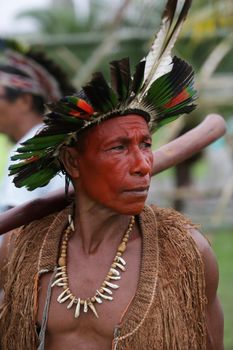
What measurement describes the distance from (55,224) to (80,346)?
51 centimetres

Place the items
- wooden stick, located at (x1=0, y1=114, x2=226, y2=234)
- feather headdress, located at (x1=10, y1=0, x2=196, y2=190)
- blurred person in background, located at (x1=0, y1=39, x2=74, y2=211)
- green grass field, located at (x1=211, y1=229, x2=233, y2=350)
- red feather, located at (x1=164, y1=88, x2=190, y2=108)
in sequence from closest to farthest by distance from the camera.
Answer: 1. feather headdress, located at (x1=10, y1=0, x2=196, y2=190)
2. red feather, located at (x1=164, y1=88, x2=190, y2=108)
3. wooden stick, located at (x1=0, y1=114, x2=226, y2=234)
4. blurred person in background, located at (x1=0, y1=39, x2=74, y2=211)
5. green grass field, located at (x1=211, y1=229, x2=233, y2=350)

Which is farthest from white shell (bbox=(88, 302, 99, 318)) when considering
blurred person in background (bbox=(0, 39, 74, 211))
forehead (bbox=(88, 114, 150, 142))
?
blurred person in background (bbox=(0, 39, 74, 211))

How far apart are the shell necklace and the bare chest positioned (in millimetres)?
13

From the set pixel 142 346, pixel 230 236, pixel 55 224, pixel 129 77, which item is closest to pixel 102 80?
pixel 129 77

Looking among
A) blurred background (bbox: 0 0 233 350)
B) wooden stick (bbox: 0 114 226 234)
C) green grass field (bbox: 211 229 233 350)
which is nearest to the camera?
wooden stick (bbox: 0 114 226 234)

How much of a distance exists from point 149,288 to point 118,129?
585mm

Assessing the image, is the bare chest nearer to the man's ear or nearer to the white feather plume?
the man's ear

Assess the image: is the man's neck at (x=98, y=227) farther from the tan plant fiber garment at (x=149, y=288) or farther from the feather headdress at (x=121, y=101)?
the feather headdress at (x=121, y=101)

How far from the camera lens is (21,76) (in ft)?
17.0

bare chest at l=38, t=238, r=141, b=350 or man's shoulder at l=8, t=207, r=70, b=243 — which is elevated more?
man's shoulder at l=8, t=207, r=70, b=243

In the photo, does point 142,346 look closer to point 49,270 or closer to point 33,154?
A: point 49,270

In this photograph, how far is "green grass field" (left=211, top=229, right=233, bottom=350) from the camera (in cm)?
616

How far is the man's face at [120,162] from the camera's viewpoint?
2.80m

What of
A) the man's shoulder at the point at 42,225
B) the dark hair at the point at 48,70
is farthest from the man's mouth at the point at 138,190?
the dark hair at the point at 48,70
